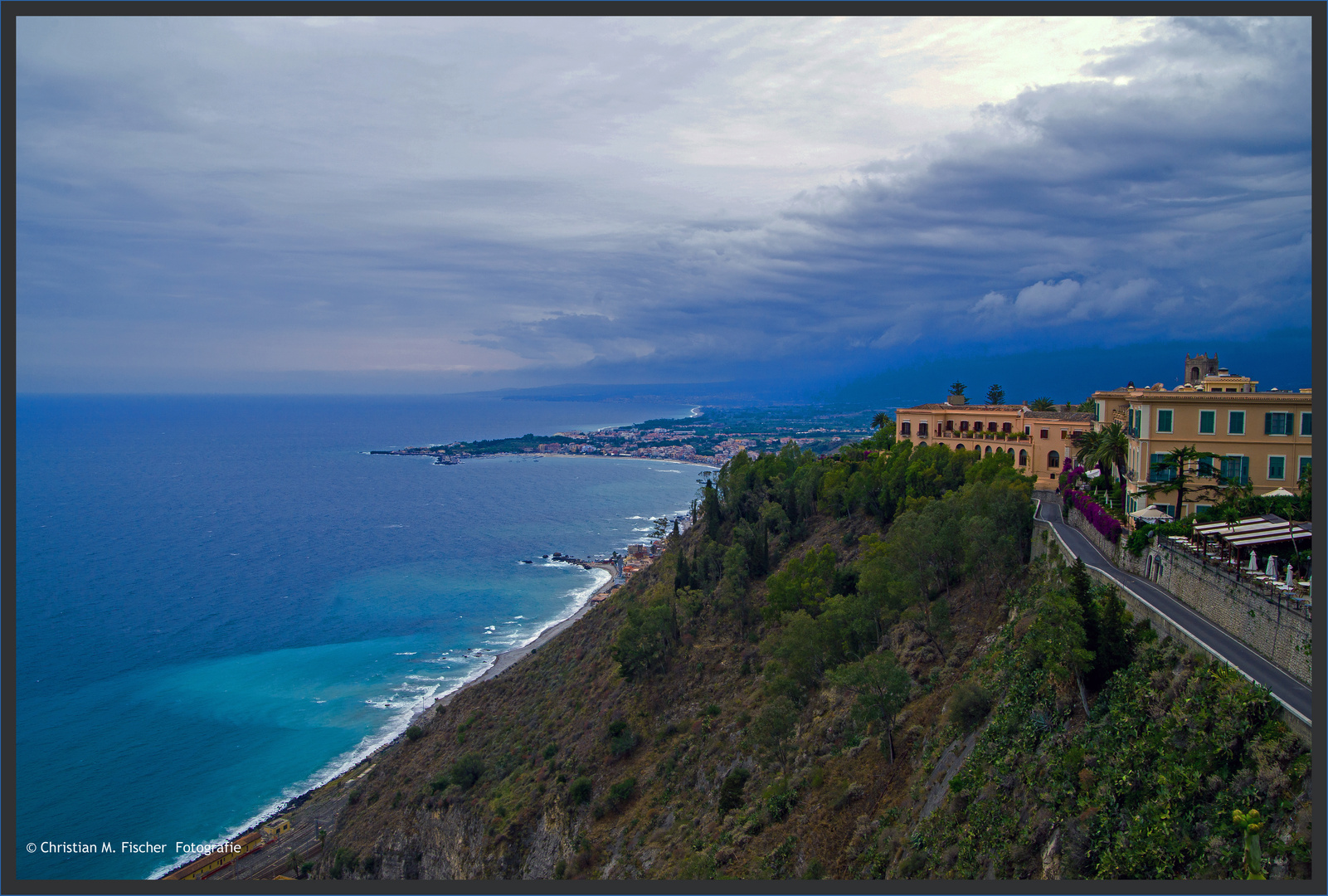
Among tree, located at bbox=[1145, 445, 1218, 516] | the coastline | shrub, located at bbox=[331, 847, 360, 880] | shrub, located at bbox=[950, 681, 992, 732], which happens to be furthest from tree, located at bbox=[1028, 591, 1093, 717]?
the coastline

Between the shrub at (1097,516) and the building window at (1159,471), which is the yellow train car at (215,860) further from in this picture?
the building window at (1159,471)

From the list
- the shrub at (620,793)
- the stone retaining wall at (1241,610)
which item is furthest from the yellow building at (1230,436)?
the shrub at (620,793)

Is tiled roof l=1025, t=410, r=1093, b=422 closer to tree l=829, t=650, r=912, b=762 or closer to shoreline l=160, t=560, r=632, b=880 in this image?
tree l=829, t=650, r=912, b=762

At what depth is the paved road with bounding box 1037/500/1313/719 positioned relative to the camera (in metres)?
11.8

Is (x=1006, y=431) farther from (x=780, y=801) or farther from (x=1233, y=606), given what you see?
(x=780, y=801)

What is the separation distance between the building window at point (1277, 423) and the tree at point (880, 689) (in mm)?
14121

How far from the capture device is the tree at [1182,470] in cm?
2286

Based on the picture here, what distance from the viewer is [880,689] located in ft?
68.6

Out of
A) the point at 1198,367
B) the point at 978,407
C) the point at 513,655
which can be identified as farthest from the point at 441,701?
the point at 1198,367

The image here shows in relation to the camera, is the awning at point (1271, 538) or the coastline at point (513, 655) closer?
the awning at point (1271, 538)

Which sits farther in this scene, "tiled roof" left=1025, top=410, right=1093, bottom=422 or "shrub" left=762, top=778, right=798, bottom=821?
"tiled roof" left=1025, top=410, right=1093, bottom=422

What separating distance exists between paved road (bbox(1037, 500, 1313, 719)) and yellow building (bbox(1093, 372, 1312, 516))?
3.40m

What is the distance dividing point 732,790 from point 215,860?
89.2 ft

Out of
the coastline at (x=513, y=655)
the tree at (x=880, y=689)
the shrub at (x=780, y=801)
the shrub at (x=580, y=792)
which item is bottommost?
the coastline at (x=513, y=655)
